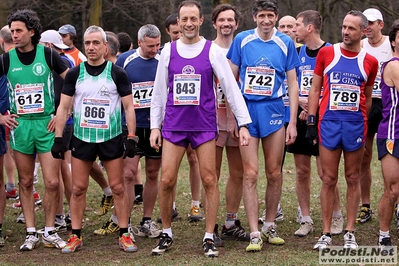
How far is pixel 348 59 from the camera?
6.92 metres

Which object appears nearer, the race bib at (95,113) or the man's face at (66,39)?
the race bib at (95,113)

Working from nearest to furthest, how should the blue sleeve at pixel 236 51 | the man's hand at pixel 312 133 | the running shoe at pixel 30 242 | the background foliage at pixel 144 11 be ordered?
1. the man's hand at pixel 312 133
2. the blue sleeve at pixel 236 51
3. the running shoe at pixel 30 242
4. the background foliage at pixel 144 11

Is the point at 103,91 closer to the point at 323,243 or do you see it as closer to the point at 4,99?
the point at 4,99

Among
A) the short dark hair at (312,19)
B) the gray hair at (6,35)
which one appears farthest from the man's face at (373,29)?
the gray hair at (6,35)

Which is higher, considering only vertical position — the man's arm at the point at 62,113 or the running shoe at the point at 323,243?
the man's arm at the point at 62,113

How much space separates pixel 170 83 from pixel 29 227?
2.28 metres

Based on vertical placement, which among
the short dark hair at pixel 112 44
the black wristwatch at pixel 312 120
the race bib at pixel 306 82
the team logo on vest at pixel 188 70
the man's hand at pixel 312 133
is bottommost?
the man's hand at pixel 312 133

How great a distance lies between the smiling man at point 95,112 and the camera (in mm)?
7070

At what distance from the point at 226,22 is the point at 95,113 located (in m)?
1.83

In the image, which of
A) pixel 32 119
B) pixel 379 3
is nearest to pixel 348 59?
pixel 32 119

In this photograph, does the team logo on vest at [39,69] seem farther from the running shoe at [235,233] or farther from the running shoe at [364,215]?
the running shoe at [364,215]

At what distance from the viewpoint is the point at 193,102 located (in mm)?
6809

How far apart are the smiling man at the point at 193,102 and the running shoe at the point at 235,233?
0.80m

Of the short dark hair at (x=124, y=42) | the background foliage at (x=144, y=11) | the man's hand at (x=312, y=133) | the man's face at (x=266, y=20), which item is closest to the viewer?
the man's hand at (x=312, y=133)
